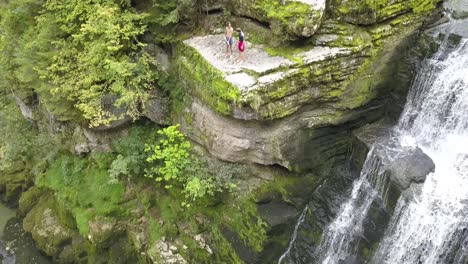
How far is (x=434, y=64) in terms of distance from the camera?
12.6 meters

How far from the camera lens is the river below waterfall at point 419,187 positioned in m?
10.7

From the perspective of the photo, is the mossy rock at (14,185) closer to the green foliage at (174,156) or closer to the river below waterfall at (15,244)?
the river below waterfall at (15,244)

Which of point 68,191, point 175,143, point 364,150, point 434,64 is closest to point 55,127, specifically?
point 68,191

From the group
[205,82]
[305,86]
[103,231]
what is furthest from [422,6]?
[103,231]

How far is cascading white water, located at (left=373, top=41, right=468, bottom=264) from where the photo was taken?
34.6ft

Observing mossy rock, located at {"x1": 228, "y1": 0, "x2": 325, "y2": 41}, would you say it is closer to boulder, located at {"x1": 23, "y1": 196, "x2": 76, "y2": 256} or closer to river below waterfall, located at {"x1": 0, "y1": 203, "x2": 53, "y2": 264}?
boulder, located at {"x1": 23, "y1": 196, "x2": 76, "y2": 256}

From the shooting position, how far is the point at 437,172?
11.6m


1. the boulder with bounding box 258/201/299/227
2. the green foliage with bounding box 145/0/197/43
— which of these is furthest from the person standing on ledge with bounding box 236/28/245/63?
the boulder with bounding box 258/201/299/227

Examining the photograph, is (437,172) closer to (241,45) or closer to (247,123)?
(247,123)

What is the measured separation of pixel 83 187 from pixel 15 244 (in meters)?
4.21

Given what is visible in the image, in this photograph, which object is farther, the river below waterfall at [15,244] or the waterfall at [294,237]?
the river below waterfall at [15,244]

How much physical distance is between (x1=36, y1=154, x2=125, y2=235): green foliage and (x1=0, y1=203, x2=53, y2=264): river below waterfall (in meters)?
2.26

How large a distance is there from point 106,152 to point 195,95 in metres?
4.77

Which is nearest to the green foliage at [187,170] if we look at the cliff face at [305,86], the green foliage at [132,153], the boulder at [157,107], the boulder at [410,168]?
the cliff face at [305,86]
